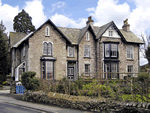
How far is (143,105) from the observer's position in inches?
396

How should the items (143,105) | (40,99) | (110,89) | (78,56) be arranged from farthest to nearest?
(78,56), (40,99), (110,89), (143,105)

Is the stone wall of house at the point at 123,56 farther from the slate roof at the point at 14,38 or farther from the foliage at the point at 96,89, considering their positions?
the foliage at the point at 96,89

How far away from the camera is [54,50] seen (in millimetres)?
27719

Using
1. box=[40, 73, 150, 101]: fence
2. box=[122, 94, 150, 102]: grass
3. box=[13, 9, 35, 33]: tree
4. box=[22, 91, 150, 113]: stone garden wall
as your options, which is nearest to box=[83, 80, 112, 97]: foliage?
box=[40, 73, 150, 101]: fence

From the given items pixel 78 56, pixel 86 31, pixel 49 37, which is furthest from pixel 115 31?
pixel 49 37

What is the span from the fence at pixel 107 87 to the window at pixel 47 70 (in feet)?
31.1

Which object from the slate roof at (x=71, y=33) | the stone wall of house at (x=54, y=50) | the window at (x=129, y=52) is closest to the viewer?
the stone wall of house at (x=54, y=50)

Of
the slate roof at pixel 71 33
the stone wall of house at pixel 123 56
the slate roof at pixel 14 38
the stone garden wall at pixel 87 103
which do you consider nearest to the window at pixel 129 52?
the stone wall of house at pixel 123 56

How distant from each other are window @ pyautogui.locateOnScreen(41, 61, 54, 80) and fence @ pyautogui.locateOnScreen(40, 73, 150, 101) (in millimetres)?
9466

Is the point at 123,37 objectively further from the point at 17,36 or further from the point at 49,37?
the point at 17,36

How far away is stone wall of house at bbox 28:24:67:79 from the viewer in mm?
26484

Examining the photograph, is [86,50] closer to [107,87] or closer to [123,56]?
[123,56]

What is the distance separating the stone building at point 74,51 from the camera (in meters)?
26.8

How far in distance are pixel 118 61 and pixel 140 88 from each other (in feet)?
65.2
